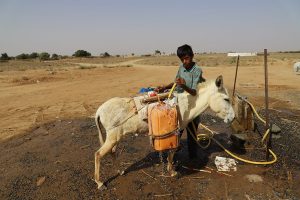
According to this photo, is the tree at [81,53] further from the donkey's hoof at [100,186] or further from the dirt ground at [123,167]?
the donkey's hoof at [100,186]

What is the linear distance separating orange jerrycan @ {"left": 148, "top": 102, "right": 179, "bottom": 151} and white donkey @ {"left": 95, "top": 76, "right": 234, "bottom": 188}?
406 millimetres

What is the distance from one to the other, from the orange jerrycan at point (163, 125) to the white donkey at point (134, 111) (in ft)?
1.33

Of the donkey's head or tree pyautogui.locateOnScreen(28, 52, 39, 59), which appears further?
tree pyautogui.locateOnScreen(28, 52, 39, 59)

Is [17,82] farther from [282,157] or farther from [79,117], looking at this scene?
[282,157]

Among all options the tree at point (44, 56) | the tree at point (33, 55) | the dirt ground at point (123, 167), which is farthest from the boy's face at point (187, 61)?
the tree at point (33, 55)

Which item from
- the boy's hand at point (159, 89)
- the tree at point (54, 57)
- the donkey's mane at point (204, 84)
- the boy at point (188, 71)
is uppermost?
the tree at point (54, 57)

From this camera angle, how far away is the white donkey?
5.06 meters

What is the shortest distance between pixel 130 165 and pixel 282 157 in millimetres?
3503

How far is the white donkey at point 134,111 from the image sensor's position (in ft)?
16.6

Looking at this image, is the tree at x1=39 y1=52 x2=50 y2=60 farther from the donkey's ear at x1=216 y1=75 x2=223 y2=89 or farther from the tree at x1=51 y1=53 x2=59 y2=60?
the donkey's ear at x1=216 y1=75 x2=223 y2=89

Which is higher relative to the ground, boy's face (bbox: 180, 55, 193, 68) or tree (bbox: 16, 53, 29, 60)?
tree (bbox: 16, 53, 29, 60)

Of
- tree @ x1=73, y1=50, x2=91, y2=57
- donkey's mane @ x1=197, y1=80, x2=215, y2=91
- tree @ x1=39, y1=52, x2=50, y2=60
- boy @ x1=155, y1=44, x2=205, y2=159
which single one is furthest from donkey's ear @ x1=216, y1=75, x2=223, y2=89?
tree @ x1=73, y1=50, x2=91, y2=57

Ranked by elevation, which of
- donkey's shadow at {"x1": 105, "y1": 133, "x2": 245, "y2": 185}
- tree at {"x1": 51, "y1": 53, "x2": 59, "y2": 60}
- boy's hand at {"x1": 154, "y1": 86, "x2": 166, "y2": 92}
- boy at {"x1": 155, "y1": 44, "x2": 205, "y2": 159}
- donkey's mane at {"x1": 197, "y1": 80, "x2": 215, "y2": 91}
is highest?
tree at {"x1": 51, "y1": 53, "x2": 59, "y2": 60}

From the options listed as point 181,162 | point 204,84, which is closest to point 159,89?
point 204,84
